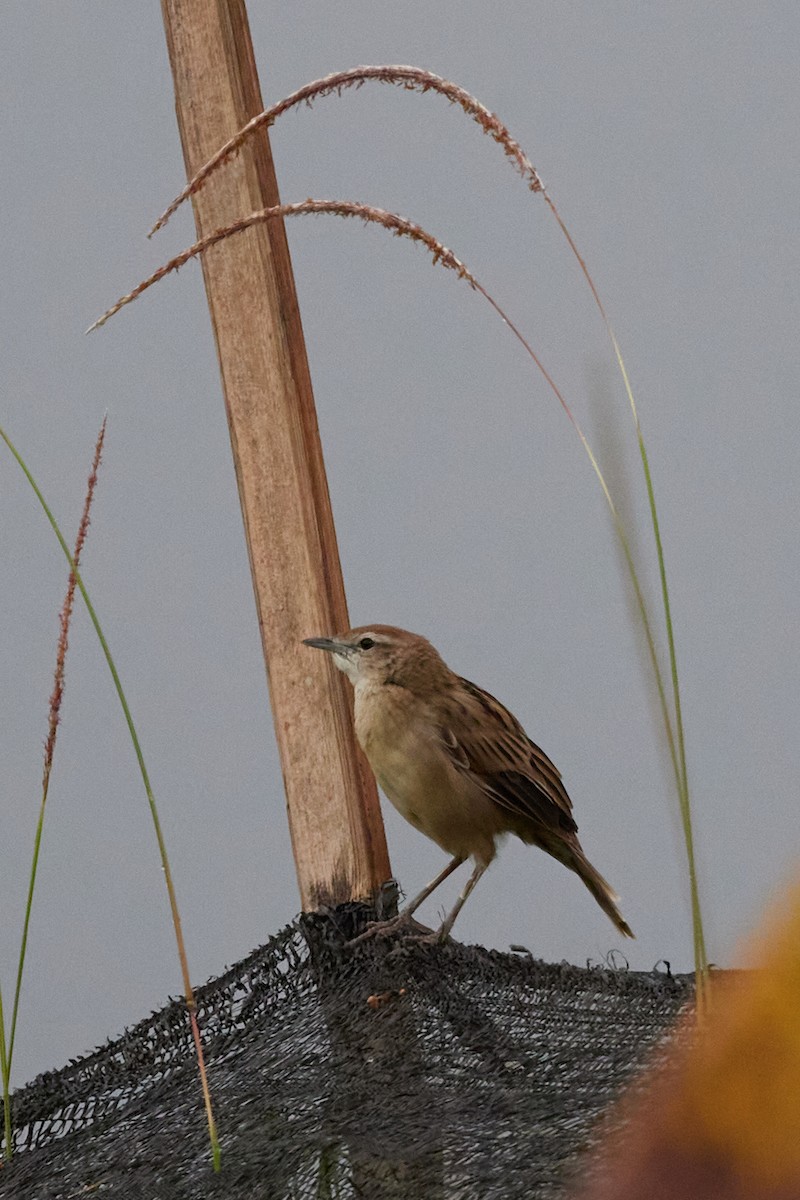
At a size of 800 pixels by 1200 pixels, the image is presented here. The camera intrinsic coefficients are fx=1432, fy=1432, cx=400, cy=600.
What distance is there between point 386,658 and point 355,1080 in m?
A: 0.61

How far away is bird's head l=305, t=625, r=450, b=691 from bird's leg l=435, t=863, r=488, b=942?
274mm

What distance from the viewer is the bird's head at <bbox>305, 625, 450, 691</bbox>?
204 cm

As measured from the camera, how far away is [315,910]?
2.15 meters

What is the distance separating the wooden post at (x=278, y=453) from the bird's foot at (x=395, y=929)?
81mm

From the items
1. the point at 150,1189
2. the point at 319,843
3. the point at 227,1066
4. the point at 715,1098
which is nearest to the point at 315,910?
the point at 319,843

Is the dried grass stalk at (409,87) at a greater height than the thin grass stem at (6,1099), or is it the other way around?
the dried grass stalk at (409,87)

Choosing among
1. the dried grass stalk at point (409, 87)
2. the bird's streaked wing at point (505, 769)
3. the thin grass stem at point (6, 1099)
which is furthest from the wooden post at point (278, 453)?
the dried grass stalk at point (409, 87)

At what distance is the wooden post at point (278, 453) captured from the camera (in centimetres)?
215

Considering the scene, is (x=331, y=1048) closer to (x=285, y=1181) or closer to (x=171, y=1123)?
(x=171, y=1123)

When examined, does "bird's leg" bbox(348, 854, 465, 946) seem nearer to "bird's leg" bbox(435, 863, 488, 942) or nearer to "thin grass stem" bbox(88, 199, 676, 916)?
"bird's leg" bbox(435, 863, 488, 942)

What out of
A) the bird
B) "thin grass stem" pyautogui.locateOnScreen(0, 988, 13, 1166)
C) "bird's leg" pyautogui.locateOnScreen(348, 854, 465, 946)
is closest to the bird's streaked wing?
the bird

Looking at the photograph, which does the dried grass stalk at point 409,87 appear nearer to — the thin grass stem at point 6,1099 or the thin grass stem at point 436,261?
the thin grass stem at point 436,261

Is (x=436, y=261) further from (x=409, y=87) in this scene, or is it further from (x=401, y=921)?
(x=401, y=921)

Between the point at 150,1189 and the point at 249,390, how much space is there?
114cm
